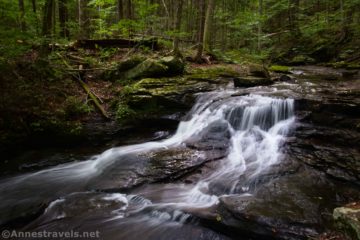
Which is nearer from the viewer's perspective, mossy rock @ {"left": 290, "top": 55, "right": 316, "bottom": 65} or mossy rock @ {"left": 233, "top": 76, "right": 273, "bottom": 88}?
mossy rock @ {"left": 233, "top": 76, "right": 273, "bottom": 88}

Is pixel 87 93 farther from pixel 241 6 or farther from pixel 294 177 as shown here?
pixel 241 6

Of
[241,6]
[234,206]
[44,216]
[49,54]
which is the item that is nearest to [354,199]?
[234,206]

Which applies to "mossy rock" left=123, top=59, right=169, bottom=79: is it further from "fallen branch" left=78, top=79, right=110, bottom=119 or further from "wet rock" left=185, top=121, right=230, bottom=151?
"wet rock" left=185, top=121, right=230, bottom=151

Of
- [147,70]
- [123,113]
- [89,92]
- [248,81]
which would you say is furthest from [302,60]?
[89,92]

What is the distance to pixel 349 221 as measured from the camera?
14.1 feet

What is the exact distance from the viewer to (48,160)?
8.51 meters

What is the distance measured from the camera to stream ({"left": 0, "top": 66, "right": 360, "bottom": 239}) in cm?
528

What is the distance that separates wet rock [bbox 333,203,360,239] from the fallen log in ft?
39.0

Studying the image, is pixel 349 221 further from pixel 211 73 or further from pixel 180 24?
pixel 180 24

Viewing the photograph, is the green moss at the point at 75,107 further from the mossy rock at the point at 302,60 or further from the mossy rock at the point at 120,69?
the mossy rock at the point at 302,60

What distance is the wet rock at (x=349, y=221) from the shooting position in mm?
4148

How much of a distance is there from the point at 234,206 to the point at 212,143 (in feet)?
10.0

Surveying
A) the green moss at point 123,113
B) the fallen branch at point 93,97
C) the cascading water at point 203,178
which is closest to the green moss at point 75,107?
the fallen branch at point 93,97

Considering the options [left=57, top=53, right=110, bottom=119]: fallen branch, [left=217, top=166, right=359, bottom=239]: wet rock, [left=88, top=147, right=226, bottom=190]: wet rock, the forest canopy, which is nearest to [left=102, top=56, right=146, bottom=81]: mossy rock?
[left=57, top=53, right=110, bottom=119]: fallen branch
